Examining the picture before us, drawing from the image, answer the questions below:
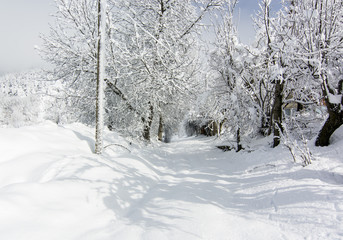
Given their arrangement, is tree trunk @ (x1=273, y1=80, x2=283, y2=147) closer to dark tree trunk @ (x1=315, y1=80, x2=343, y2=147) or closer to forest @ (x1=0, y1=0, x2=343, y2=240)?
forest @ (x1=0, y1=0, x2=343, y2=240)

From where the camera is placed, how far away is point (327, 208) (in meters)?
2.80

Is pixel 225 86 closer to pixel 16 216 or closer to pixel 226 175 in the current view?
pixel 226 175

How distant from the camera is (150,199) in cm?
435

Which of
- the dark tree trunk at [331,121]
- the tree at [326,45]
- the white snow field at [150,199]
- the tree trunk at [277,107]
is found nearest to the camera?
the white snow field at [150,199]

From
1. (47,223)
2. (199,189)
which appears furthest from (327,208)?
(47,223)

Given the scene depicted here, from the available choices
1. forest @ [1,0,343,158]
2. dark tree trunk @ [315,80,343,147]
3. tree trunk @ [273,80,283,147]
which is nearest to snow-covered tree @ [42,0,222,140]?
forest @ [1,0,343,158]

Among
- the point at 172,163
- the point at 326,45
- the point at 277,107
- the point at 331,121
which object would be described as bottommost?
the point at 172,163

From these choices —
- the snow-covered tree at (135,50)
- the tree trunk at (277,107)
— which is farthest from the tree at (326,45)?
the snow-covered tree at (135,50)

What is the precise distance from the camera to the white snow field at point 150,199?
8.55 ft

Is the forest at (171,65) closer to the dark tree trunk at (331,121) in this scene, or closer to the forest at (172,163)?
the forest at (172,163)

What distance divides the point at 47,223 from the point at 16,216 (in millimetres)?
375

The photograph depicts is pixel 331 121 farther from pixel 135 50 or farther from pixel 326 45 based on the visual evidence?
pixel 135 50

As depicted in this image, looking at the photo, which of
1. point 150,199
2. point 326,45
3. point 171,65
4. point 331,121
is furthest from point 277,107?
point 150,199

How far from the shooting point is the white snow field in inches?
103
